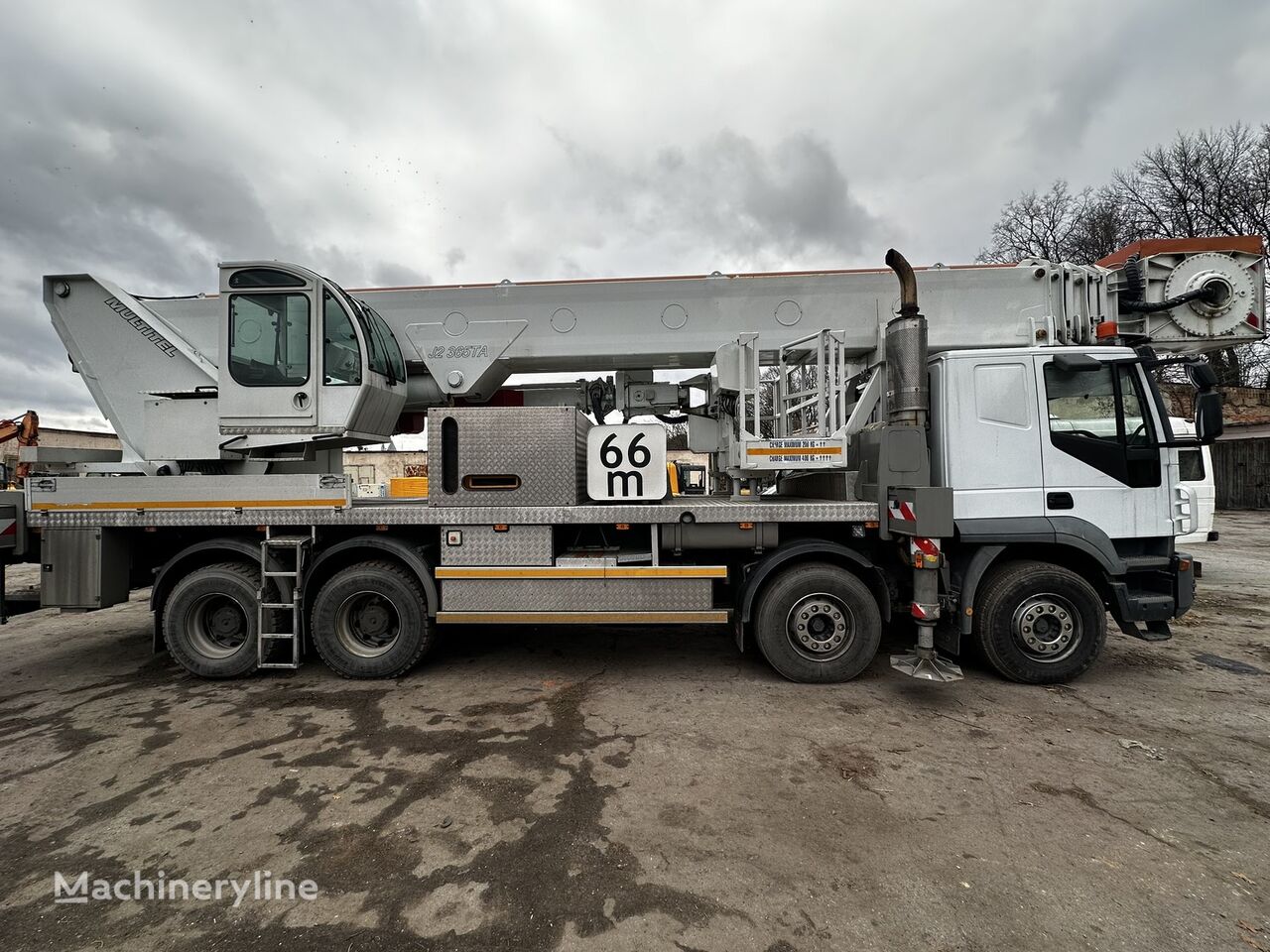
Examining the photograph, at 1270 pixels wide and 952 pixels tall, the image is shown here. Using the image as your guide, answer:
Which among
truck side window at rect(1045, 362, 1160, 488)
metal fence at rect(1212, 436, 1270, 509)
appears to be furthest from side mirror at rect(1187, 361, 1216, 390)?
metal fence at rect(1212, 436, 1270, 509)

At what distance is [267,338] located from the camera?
15.6 ft

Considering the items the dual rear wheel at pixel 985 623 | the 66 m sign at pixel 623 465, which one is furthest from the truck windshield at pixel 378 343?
the dual rear wheel at pixel 985 623

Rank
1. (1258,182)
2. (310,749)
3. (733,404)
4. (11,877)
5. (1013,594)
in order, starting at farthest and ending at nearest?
(1258,182) → (733,404) → (1013,594) → (310,749) → (11,877)

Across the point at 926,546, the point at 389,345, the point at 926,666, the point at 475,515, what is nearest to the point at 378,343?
the point at 389,345

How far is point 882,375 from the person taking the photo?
489 centimetres

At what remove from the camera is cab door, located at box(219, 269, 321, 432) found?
4.73 m

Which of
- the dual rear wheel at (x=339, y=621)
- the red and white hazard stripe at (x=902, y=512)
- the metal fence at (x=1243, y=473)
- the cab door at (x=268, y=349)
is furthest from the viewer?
the metal fence at (x=1243, y=473)

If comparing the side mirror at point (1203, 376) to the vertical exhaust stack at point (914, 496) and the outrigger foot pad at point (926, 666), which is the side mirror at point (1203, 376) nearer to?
the vertical exhaust stack at point (914, 496)

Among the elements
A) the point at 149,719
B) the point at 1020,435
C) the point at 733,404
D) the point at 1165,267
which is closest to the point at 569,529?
the point at 733,404

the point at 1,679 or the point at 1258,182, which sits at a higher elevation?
the point at 1258,182

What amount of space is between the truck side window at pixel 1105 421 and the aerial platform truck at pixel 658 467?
2 cm

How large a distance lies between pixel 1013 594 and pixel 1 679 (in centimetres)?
878

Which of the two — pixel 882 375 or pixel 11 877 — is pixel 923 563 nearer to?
pixel 882 375

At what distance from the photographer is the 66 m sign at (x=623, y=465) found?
182 inches
